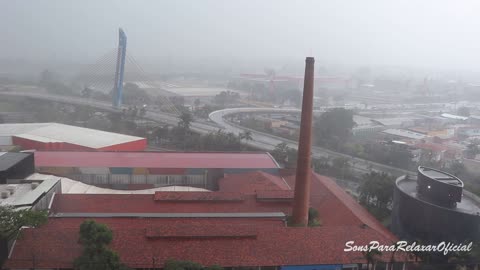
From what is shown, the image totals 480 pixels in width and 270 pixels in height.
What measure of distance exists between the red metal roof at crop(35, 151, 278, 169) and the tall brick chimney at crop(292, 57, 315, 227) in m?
2.86

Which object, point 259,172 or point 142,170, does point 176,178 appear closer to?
point 142,170

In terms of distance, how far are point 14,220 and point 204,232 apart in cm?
223

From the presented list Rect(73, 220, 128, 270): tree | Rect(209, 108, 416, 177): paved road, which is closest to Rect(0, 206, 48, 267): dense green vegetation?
Rect(73, 220, 128, 270): tree

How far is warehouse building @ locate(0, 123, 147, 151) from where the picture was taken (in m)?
11.9

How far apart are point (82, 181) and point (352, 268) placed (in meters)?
6.04

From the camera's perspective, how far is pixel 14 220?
505 cm

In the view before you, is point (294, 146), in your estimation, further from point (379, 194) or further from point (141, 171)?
point (141, 171)

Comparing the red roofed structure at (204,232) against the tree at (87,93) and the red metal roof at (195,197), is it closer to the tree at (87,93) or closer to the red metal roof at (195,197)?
the red metal roof at (195,197)

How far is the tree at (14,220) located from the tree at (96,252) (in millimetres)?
719

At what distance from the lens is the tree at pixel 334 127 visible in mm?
16188

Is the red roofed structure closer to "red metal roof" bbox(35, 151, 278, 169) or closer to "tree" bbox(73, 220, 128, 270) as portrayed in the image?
"tree" bbox(73, 220, 128, 270)

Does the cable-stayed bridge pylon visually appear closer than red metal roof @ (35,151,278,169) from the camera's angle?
No

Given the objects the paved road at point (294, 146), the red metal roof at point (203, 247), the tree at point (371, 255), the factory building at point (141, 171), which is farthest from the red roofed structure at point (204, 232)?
the paved road at point (294, 146)

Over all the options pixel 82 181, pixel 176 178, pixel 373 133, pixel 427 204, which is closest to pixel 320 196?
pixel 427 204
